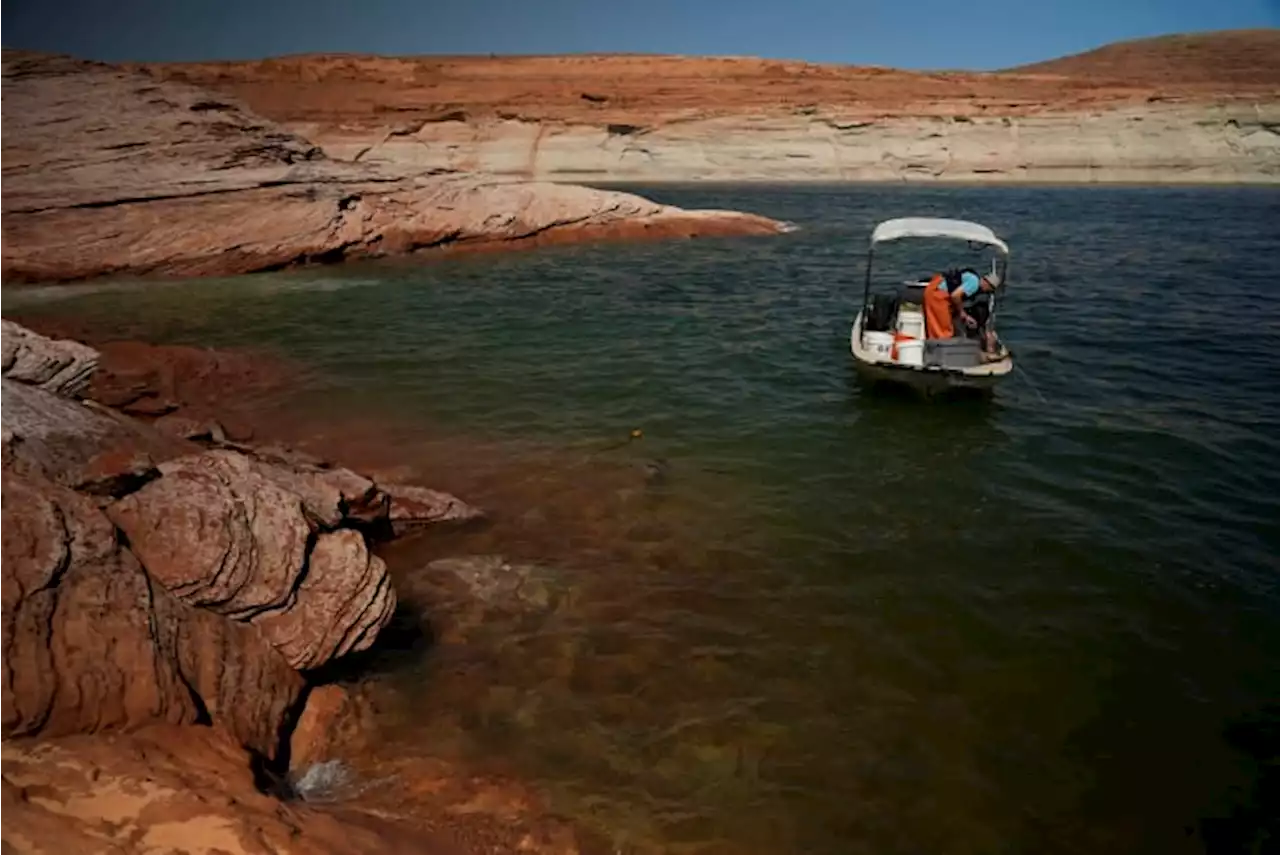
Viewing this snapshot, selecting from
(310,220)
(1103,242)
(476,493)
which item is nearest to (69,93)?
(310,220)

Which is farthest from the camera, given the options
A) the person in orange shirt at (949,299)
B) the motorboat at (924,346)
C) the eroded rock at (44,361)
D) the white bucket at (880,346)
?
the person in orange shirt at (949,299)

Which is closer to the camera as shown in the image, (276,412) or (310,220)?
(276,412)

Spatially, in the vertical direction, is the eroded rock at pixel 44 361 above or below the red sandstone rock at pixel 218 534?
above

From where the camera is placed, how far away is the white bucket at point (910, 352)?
44.3ft

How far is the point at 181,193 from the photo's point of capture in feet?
77.9

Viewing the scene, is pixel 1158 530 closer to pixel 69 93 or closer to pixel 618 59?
pixel 69 93

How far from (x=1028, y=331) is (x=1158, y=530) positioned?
9.48m

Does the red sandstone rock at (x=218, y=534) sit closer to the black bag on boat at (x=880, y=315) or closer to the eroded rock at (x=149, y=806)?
the eroded rock at (x=149, y=806)

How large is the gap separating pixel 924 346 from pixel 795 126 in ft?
151

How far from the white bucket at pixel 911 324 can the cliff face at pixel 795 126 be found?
1615 inches

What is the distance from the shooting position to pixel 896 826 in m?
5.61

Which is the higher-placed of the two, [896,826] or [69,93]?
[69,93]

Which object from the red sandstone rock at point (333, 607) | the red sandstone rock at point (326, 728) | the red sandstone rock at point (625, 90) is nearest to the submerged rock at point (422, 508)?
the red sandstone rock at point (333, 607)

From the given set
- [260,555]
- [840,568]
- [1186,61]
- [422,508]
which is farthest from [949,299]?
[1186,61]
